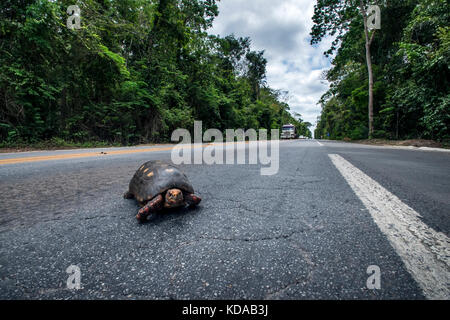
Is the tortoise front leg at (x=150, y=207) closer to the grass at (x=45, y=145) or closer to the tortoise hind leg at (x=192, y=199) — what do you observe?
the tortoise hind leg at (x=192, y=199)

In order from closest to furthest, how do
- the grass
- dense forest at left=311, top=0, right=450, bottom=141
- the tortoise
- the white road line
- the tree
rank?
the white road line
the tortoise
the grass
dense forest at left=311, top=0, right=450, bottom=141
the tree

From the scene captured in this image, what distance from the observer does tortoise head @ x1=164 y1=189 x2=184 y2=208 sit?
1271 millimetres

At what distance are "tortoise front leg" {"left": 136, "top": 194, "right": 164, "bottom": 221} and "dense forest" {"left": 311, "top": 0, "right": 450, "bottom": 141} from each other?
40.8 ft

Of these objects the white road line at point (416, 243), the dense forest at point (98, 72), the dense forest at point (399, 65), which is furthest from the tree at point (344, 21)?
the white road line at point (416, 243)

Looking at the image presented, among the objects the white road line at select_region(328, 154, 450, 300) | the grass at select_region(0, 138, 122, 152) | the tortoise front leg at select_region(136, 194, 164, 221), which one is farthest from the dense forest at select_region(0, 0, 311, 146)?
the white road line at select_region(328, 154, 450, 300)

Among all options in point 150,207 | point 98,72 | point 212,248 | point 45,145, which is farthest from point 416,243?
point 98,72

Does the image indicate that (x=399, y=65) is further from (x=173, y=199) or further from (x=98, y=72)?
(x=98, y=72)

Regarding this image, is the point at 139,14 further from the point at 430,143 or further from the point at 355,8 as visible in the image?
the point at 430,143

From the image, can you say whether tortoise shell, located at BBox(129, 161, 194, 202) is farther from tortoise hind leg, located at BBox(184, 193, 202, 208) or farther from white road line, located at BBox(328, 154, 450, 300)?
white road line, located at BBox(328, 154, 450, 300)

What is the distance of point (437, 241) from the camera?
0.85m

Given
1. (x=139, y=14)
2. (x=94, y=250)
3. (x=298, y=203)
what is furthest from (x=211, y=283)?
(x=139, y=14)

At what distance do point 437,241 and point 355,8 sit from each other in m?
21.2

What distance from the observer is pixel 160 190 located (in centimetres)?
132

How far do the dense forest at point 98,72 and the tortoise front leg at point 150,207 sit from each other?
10.2 metres
